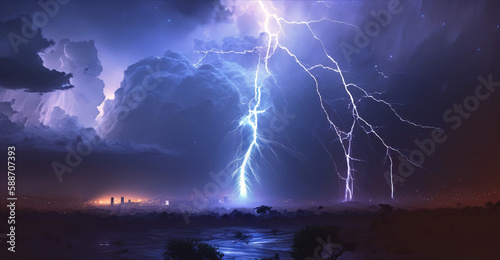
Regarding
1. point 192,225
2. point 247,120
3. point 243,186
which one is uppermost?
point 247,120

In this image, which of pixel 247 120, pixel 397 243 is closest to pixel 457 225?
pixel 397 243

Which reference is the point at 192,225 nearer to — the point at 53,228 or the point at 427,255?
the point at 53,228

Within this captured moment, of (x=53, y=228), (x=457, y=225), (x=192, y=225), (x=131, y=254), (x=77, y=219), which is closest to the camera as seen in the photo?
(x=131, y=254)

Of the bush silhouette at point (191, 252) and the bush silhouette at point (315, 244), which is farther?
the bush silhouette at point (315, 244)

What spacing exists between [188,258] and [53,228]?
14.1m

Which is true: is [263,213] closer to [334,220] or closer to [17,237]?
[334,220]

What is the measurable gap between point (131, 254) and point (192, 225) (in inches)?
444

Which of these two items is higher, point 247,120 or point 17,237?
point 247,120

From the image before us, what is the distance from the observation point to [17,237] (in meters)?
16.5

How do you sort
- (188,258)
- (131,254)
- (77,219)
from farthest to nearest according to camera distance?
(77,219)
(131,254)
(188,258)

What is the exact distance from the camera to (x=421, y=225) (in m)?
19.5

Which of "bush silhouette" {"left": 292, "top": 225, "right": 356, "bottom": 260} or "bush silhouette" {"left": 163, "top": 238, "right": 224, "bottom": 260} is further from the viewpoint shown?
"bush silhouette" {"left": 292, "top": 225, "right": 356, "bottom": 260}

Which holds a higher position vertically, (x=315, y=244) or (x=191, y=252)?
(x=315, y=244)

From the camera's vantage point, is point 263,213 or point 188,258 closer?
point 188,258
